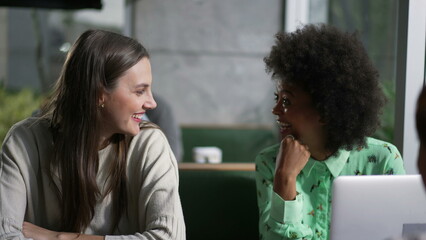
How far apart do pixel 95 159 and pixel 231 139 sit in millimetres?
3990

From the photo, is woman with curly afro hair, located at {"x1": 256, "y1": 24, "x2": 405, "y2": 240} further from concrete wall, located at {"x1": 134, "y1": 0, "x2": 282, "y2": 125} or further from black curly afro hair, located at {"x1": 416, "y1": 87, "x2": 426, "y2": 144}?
concrete wall, located at {"x1": 134, "y1": 0, "x2": 282, "y2": 125}

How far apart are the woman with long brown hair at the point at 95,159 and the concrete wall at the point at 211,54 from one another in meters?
4.03

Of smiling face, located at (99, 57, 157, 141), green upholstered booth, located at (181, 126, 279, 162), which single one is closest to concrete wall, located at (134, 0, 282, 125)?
green upholstered booth, located at (181, 126, 279, 162)

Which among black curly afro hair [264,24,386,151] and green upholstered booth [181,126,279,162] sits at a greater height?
black curly afro hair [264,24,386,151]

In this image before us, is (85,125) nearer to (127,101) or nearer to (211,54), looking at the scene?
(127,101)

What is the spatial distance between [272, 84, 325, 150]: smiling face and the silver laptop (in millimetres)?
594

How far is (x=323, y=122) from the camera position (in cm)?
227

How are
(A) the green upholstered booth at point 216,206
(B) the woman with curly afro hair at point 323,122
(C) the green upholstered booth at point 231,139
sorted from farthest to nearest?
(C) the green upholstered booth at point 231,139, (A) the green upholstered booth at point 216,206, (B) the woman with curly afro hair at point 323,122

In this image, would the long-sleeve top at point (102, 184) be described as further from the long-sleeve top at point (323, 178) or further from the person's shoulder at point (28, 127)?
the long-sleeve top at point (323, 178)

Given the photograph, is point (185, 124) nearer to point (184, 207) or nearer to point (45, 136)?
point (184, 207)

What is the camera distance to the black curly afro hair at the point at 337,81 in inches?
87.7

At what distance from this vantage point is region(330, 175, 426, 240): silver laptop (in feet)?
5.49

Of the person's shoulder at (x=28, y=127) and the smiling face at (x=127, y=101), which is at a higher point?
the smiling face at (x=127, y=101)

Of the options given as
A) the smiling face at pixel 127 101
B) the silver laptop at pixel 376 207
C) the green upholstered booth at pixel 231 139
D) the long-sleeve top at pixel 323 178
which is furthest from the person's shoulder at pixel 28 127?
the green upholstered booth at pixel 231 139
